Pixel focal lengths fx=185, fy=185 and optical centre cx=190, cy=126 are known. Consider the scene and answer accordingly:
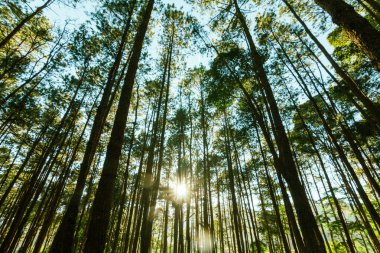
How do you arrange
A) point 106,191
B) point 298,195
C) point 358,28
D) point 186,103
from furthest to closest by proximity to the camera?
point 186,103, point 298,195, point 106,191, point 358,28

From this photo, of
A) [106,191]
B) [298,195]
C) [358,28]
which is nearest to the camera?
[358,28]

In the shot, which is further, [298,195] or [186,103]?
[186,103]

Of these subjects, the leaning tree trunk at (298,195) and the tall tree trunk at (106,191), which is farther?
the leaning tree trunk at (298,195)

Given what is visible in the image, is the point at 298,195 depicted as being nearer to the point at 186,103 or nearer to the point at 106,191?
the point at 106,191

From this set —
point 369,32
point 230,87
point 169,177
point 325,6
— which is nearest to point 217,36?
point 230,87

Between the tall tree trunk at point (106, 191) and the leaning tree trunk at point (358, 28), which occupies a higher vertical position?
the leaning tree trunk at point (358, 28)

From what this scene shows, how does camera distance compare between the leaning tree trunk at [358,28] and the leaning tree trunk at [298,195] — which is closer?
the leaning tree trunk at [358,28]

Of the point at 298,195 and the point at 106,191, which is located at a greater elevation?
the point at 298,195

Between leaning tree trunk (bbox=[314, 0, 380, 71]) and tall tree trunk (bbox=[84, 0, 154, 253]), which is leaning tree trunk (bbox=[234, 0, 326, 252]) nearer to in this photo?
leaning tree trunk (bbox=[314, 0, 380, 71])

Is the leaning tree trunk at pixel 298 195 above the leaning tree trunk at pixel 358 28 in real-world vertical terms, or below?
below

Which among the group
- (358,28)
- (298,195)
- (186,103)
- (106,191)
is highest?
(186,103)

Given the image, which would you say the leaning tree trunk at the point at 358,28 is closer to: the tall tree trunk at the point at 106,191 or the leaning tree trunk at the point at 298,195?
the leaning tree trunk at the point at 298,195

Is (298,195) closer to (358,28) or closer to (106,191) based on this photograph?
(358,28)

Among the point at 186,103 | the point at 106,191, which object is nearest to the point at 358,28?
the point at 106,191
